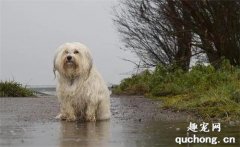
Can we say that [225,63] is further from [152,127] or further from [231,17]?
→ [152,127]

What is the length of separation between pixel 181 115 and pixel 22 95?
384 inches

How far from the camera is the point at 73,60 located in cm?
902

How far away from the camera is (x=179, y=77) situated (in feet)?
55.9

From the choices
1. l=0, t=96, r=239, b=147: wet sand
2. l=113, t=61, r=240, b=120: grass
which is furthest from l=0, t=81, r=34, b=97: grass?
l=0, t=96, r=239, b=147: wet sand

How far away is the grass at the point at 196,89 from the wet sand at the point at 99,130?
20.5 inches

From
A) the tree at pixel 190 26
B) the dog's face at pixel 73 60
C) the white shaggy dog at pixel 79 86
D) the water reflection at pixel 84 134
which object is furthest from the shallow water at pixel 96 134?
the tree at pixel 190 26

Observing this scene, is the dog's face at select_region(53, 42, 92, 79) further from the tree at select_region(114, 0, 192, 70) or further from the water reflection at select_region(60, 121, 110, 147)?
the tree at select_region(114, 0, 192, 70)

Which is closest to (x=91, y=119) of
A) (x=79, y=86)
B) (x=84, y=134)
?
(x=79, y=86)

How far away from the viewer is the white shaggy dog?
29.6 feet

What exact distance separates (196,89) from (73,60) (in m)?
5.75

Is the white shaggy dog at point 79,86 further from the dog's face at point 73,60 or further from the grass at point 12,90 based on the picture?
the grass at point 12,90

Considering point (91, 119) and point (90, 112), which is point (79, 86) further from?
point (91, 119)

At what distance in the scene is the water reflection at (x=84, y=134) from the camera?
6.25 metres

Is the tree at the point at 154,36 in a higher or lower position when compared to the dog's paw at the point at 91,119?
higher
